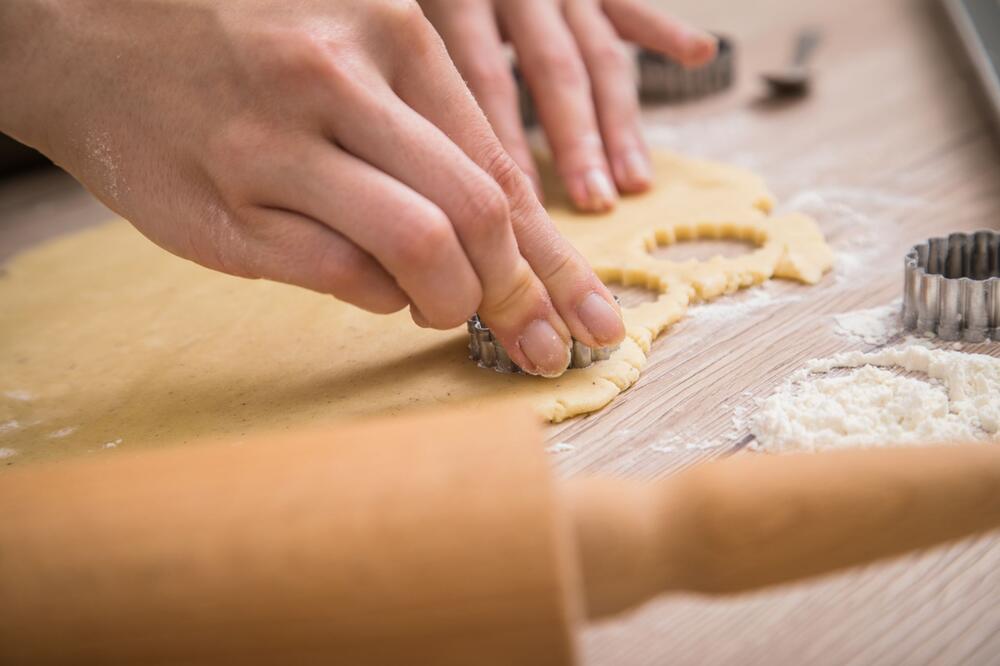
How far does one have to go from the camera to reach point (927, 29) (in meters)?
2.40

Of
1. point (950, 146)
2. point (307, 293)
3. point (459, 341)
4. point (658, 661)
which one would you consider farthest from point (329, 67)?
point (950, 146)

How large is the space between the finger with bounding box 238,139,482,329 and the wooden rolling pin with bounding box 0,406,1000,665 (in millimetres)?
297

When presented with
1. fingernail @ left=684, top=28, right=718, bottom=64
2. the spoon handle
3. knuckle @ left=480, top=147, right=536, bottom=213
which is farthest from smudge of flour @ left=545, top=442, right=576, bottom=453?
the spoon handle

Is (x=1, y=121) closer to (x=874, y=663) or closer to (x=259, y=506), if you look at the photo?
(x=259, y=506)

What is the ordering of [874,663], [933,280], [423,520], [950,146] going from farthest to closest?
[950,146] → [933,280] → [874,663] → [423,520]

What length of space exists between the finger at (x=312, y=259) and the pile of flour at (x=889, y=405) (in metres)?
0.41

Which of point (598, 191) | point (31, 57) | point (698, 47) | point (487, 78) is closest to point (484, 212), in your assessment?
point (31, 57)

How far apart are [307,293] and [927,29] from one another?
1714 millimetres

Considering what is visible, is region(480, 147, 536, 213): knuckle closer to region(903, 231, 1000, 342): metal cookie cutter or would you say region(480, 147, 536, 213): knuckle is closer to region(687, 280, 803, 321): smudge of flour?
region(687, 280, 803, 321): smudge of flour

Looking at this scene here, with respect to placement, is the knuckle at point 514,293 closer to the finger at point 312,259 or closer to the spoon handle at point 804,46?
the finger at point 312,259

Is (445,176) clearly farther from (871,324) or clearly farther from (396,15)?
(871,324)

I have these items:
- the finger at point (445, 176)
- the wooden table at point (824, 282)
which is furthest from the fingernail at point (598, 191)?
the finger at point (445, 176)

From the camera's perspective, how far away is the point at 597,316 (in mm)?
1105

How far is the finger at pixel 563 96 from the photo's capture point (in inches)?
64.2
